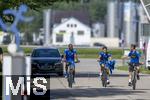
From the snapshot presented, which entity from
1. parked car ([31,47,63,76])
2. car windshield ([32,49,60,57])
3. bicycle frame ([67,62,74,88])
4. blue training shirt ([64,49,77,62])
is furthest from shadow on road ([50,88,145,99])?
car windshield ([32,49,60,57])

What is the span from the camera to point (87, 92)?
995 inches

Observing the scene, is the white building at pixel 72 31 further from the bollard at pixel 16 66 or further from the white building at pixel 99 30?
the bollard at pixel 16 66

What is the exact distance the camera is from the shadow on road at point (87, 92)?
23.7m

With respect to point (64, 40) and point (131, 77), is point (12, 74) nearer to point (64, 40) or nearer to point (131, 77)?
point (131, 77)

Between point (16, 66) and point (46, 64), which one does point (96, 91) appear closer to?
point (46, 64)

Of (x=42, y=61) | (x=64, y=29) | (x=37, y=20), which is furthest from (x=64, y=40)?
(x=42, y=61)

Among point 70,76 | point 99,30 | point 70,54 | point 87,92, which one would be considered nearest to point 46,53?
point 70,54

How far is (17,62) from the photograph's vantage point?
1532 cm

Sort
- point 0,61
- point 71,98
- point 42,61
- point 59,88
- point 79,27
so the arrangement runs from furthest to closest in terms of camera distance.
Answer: point 79,27 < point 42,61 < point 59,88 < point 71,98 < point 0,61

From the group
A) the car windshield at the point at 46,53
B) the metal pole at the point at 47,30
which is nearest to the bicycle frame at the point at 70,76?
the car windshield at the point at 46,53

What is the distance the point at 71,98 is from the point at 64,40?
342ft

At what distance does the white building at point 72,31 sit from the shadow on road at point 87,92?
338 feet

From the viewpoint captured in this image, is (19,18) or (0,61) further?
(0,61)

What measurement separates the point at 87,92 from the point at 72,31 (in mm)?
108343
